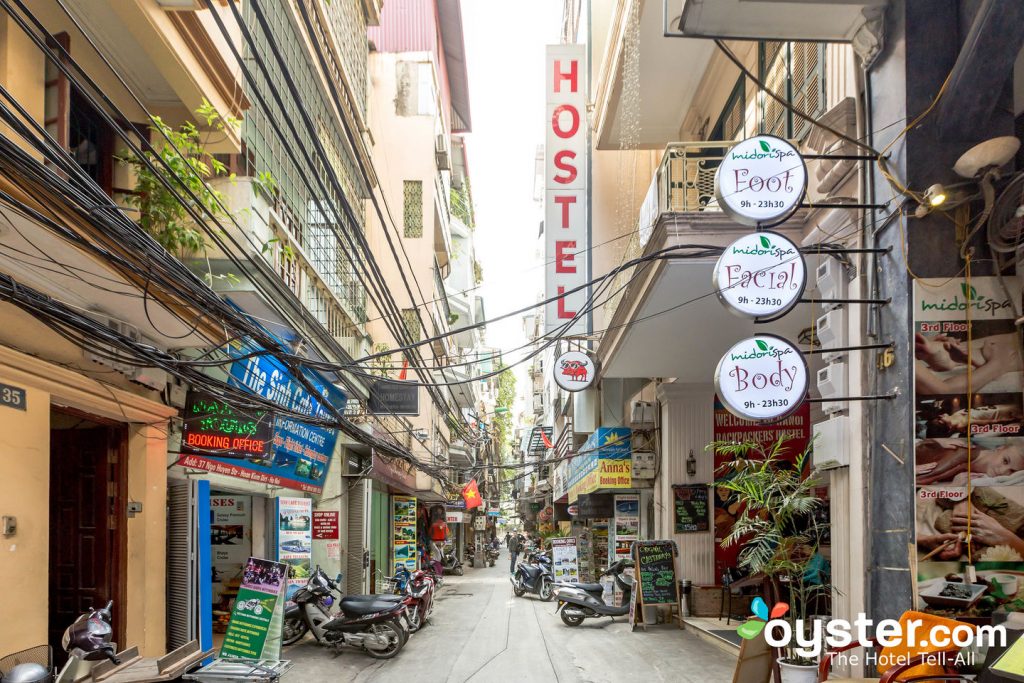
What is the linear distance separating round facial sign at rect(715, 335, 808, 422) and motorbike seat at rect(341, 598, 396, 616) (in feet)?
21.0

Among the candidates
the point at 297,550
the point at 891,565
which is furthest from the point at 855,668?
the point at 297,550

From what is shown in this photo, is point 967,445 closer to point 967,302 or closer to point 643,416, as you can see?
point 967,302

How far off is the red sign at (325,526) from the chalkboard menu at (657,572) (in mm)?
5356

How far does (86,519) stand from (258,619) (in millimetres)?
1999

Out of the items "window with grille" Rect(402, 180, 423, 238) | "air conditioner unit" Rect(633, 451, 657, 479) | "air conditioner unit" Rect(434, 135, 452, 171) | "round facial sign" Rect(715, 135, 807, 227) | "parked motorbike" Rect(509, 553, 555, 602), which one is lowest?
"parked motorbike" Rect(509, 553, 555, 602)

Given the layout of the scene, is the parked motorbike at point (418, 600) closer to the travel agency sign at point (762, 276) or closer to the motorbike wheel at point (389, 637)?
the motorbike wheel at point (389, 637)

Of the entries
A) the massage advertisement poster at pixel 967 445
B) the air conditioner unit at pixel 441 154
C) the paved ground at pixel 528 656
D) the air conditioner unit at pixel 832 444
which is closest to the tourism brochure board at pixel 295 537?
the paved ground at pixel 528 656

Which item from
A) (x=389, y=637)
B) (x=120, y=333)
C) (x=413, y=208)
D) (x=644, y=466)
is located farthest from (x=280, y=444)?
(x=413, y=208)

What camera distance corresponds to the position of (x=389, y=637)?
10.8 metres

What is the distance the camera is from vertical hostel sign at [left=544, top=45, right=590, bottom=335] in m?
15.7

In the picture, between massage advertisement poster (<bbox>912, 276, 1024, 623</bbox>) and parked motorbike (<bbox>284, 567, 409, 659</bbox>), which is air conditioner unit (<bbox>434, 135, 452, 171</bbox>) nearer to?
parked motorbike (<bbox>284, 567, 409, 659</bbox>)

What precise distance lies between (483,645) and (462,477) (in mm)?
32164

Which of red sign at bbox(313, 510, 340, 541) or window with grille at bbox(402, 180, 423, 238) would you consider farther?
window with grille at bbox(402, 180, 423, 238)

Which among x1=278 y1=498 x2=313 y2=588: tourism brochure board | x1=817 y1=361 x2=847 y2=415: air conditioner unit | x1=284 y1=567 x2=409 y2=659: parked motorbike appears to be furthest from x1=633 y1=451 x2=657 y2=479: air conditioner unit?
x1=817 y1=361 x2=847 y2=415: air conditioner unit
